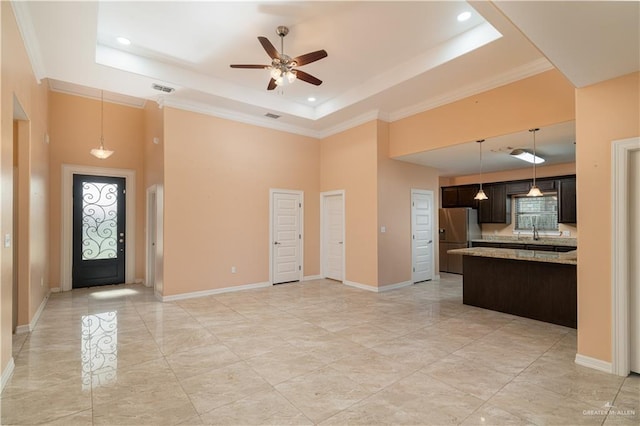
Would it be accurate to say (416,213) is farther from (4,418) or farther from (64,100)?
(64,100)

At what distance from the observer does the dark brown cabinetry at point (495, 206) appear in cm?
769

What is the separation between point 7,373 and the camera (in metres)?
2.60

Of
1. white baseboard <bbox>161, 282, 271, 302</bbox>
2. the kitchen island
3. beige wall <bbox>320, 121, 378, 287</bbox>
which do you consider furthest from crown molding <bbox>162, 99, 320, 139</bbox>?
the kitchen island

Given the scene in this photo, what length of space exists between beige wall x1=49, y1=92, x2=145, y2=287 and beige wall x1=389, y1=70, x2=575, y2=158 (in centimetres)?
576

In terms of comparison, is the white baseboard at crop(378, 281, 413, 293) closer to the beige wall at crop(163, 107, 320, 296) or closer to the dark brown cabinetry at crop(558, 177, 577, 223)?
the beige wall at crop(163, 107, 320, 296)

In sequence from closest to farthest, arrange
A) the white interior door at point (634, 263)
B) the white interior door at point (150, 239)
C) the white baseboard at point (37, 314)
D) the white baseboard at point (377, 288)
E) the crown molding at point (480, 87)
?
the white interior door at point (634, 263) < the white baseboard at point (37, 314) < the crown molding at point (480, 87) < the white baseboard at point (377, 288) < the white interior door at point (150, 239)

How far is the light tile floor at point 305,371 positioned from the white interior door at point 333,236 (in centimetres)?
222

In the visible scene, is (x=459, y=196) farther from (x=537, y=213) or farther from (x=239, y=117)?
(x=239, y=117)

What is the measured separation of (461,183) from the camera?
9031 millimetres

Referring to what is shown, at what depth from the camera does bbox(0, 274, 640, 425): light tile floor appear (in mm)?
2168

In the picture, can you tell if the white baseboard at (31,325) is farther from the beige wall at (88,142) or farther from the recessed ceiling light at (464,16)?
the recessed ceiling light at (464,16)

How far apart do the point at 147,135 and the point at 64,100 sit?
1.61 m

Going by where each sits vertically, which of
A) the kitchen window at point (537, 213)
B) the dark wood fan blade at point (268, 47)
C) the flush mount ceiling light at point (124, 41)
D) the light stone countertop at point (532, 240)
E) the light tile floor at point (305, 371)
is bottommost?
the light tile floor at point (305, 371)

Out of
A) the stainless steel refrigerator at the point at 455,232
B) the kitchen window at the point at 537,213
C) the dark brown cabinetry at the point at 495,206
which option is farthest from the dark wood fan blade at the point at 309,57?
the kitchen window at the point at 537,213
